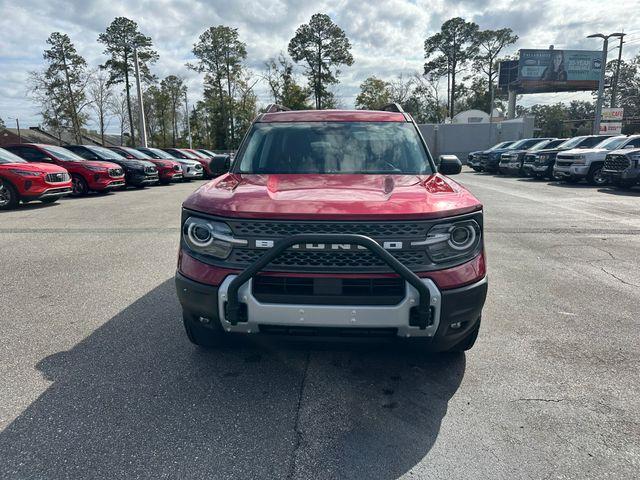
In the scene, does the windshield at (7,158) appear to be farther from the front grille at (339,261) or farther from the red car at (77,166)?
the front grille at (339,261)

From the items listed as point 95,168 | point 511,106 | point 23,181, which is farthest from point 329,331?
point 511,106

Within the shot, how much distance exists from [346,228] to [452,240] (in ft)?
2.10

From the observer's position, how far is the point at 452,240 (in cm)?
248

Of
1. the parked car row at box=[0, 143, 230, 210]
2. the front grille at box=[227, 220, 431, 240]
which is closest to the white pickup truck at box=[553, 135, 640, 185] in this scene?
the parked car row at box=[0, 143, 230, 210]

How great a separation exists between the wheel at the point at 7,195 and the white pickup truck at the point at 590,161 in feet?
58.0

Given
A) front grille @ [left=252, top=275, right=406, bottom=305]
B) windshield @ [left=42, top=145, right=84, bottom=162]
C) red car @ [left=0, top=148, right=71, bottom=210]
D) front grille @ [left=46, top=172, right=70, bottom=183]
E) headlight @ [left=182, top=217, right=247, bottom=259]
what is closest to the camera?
front grille @ [left=252, top=275, right=406, bottom=305]

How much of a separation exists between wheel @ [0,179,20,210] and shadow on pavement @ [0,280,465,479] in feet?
29.5

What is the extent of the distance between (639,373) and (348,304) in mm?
2271

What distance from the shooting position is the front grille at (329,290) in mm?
2367

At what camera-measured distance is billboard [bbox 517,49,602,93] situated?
1821 inches

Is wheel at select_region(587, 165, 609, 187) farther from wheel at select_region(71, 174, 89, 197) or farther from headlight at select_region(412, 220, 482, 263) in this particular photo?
wheel at select_region(71, 174, 89, 197)

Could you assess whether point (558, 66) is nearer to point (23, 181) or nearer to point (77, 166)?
point (77, 166)

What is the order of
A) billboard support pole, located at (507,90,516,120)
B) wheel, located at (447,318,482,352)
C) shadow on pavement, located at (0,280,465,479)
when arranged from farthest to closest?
1. billboard support pole, located at (507,90,516,120)
2. wheel, located at (447,318,482,352)
3. shadow on pavement, located at (0,280,465,479)

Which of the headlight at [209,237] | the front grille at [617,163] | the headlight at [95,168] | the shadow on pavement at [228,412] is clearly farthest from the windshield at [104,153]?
the front grille at [617,163]
